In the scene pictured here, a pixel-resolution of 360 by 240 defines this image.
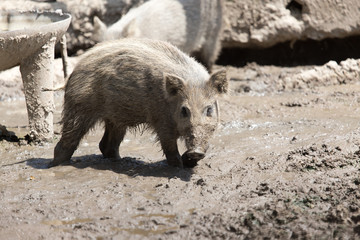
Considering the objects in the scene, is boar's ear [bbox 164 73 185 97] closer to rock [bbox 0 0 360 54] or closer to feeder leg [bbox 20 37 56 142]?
feeder leg [bbox 20 37 56 142]

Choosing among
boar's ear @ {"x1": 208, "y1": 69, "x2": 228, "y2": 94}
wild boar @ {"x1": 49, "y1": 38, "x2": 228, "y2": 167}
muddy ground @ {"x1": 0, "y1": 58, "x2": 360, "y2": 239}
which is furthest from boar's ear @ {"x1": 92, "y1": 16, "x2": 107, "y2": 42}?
boar's ear @ {"x1": 208, "y1": 69, "x2": 228, "y2": 94}

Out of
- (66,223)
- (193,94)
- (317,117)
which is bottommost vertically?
(317,117)

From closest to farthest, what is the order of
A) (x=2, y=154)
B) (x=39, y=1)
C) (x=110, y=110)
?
(x=110, y=110), (x=2, y=154), (x=39, y=1)

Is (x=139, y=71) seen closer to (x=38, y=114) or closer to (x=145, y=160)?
(x=145, y=160)

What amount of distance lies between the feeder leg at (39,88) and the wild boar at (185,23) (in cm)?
326

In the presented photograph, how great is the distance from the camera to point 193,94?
559 centimetres

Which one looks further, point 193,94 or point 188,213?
point 193,94

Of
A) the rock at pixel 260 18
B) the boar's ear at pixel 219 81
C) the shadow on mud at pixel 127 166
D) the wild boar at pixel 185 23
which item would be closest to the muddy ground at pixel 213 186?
the shadow on mud at pixel 127 166

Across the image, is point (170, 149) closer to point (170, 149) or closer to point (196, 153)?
point (170, 149)

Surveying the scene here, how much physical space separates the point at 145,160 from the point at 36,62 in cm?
174

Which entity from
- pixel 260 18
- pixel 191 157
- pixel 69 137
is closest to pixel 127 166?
pixel 69 137

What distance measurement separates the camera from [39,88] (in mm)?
7012

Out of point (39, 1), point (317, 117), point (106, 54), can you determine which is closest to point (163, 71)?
point (106, 54)

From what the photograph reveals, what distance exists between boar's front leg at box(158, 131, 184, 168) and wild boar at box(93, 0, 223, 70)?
4722mm
